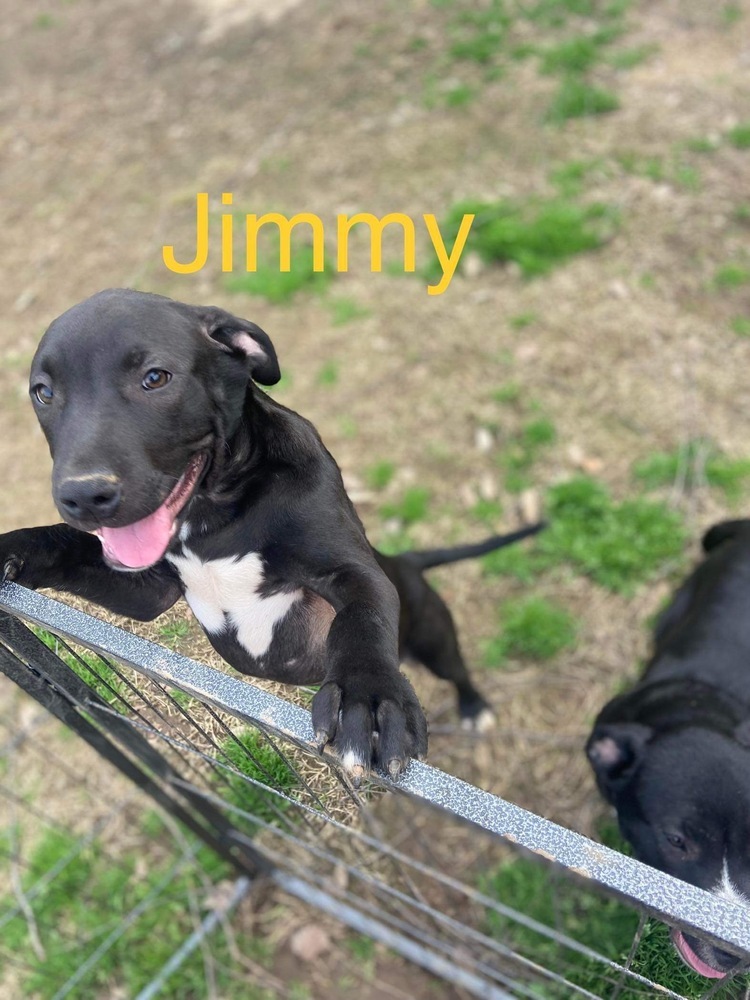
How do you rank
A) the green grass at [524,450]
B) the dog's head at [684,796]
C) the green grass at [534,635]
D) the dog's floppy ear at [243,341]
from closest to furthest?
the dog's floppy ear at [243,341] → the dog's head at [684,796] → the green grass at [534,635] → the green grass at [524,450]

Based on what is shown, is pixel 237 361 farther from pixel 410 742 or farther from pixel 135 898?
pixel 135 898

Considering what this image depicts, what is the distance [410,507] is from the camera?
420cm

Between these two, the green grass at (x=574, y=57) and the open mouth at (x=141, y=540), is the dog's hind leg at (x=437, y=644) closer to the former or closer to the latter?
the open mouth at (x=141, y=540)

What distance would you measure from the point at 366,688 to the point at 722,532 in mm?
2375

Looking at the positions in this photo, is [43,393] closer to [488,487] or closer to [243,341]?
[243,341]

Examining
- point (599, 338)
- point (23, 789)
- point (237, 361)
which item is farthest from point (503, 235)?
point (23, 789)

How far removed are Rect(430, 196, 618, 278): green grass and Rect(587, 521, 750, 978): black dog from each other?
2568mm

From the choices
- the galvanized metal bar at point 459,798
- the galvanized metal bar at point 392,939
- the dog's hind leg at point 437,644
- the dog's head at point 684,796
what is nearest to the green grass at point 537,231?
the dog's hind leg at point 437,644

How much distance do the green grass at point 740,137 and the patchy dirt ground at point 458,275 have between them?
0.21 ft

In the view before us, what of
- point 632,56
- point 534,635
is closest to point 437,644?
point 534,635

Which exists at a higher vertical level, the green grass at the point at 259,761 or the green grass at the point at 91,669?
the green grass at the point at 91,669

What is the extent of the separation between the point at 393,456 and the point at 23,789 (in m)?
2.45

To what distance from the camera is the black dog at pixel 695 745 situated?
2324 millimetres

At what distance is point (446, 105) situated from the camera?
671 centimetres
